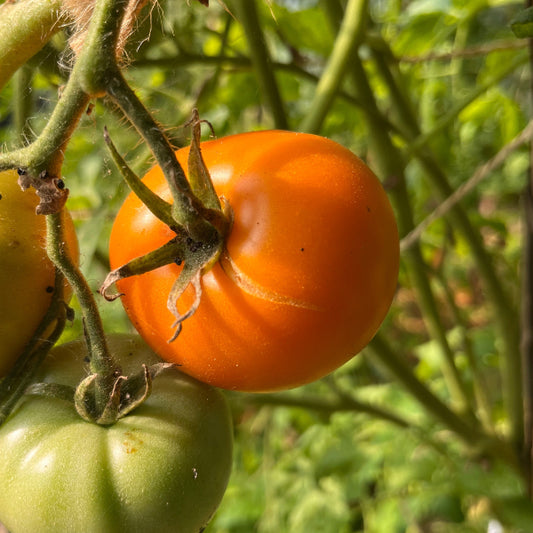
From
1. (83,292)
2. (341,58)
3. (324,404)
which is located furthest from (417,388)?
(83,292)

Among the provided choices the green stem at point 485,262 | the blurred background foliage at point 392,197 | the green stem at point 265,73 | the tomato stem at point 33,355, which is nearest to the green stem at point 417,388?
the blurred background foliage at point 392,197

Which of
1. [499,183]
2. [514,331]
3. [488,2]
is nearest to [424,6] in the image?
[488,2]

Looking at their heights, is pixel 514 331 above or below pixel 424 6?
below

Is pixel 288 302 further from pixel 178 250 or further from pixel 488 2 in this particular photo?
pixel 488 2

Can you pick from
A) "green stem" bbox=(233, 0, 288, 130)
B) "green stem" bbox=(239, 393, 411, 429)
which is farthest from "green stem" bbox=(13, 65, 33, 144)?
"green stem" bbox=(239, 393, 411, 429)

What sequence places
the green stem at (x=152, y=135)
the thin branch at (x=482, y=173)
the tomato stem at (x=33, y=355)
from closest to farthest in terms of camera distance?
the green stem at (x=152, y=135)
the tomato stem at (x=33, y=355)
the thin branch at (x=482, y=173)

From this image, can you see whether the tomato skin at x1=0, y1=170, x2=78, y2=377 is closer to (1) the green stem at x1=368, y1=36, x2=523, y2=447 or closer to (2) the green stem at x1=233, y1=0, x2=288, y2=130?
(2) the green stem at x1=233, y1=0, x2=288, y2=130

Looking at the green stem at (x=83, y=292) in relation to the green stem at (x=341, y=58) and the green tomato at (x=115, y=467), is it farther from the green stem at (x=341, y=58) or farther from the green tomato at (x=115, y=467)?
the green stem at (x=341, y=58)
